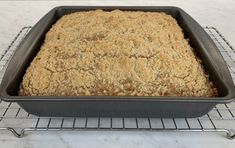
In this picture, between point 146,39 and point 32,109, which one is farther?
point 146,39

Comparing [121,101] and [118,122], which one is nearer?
[121,101]

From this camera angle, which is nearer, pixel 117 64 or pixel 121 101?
pixel 121 101

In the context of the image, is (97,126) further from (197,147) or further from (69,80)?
(197,147)

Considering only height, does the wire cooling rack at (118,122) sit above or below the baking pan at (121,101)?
below

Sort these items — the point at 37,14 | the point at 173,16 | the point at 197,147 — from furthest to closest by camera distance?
1. the point at 37,14
2. the point at 173,16
3. the point at 197,147

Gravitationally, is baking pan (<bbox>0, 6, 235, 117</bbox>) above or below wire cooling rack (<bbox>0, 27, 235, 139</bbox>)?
above

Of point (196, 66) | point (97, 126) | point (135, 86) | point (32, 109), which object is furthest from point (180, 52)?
point (32, 109)

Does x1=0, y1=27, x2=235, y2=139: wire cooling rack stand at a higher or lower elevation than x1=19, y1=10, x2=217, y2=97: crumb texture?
lower

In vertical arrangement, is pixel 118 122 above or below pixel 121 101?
below
